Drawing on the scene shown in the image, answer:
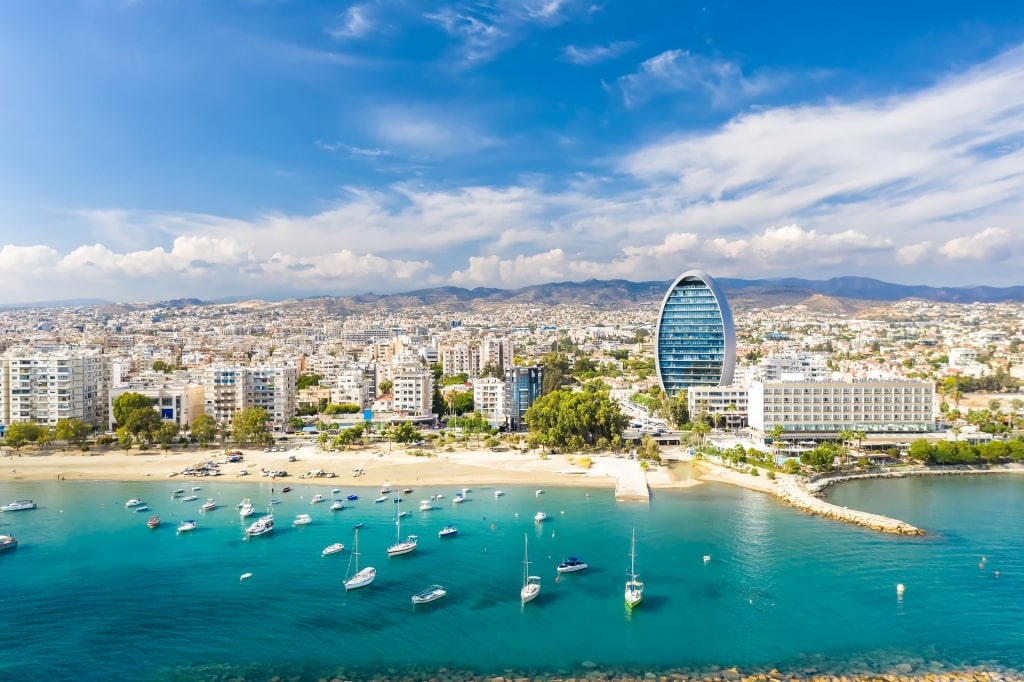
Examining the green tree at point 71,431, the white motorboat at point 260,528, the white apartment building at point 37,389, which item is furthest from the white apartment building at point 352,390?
the white motorboat at point 260,528

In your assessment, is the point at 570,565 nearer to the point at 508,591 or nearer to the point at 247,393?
the point at 508,591

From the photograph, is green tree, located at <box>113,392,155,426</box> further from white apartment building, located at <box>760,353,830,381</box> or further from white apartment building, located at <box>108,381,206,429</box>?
white apartment building, located at <box>760,353,830,381</box>

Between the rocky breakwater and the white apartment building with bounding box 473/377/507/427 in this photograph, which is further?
the white apartment building with bounding box 473/377/507/427

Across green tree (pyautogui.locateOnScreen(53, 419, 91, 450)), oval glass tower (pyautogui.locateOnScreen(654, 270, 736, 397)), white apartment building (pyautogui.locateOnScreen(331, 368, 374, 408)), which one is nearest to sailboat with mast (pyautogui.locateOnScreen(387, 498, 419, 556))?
green tree (pyautogui.locateOnScreen(53, 419, 91, 450))

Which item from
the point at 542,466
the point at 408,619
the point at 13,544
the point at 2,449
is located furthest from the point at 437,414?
the point at 408,619

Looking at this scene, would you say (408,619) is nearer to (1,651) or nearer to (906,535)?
(1,651)

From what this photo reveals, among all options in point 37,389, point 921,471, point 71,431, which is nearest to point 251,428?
point 71,431
